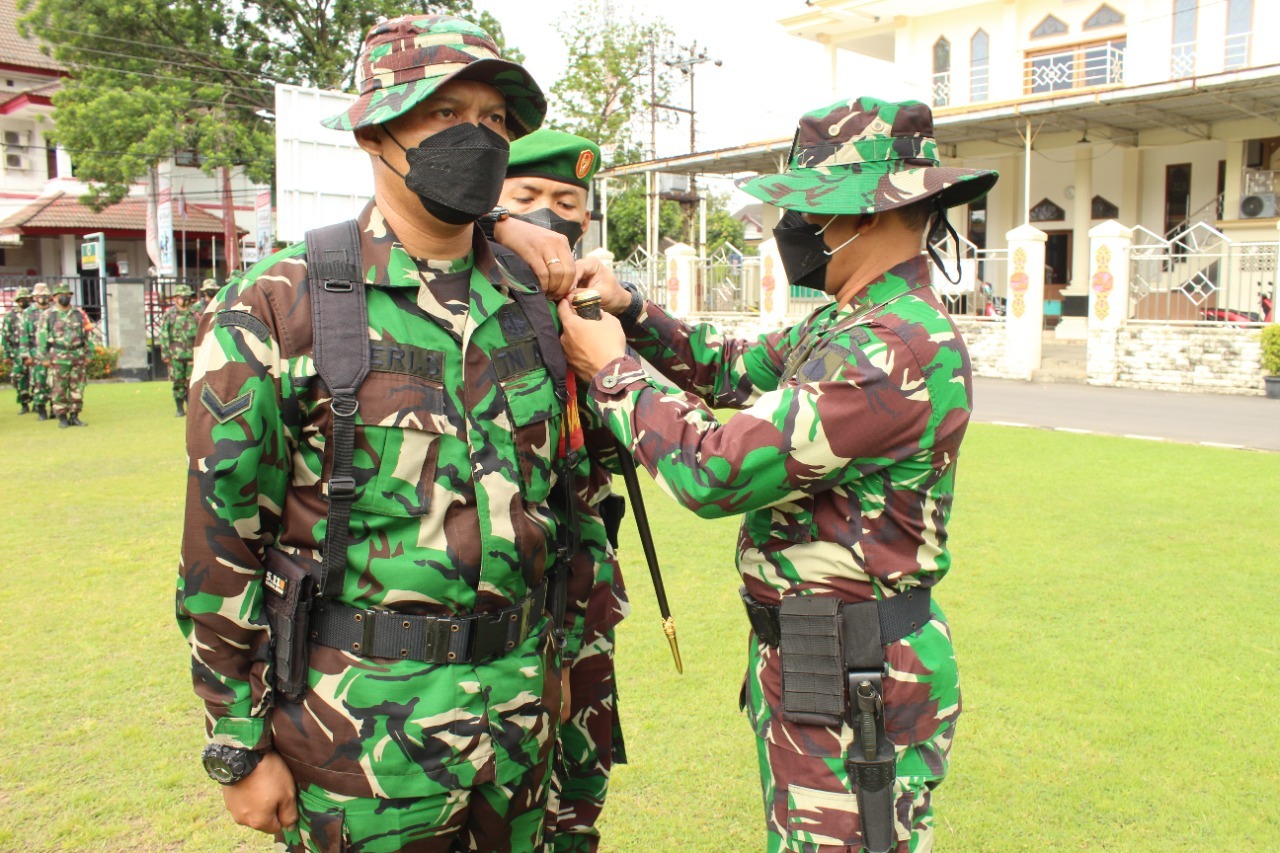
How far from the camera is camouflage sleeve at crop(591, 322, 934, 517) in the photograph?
6.56ft

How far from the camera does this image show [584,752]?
2.83 m

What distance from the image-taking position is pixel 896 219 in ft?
7.32

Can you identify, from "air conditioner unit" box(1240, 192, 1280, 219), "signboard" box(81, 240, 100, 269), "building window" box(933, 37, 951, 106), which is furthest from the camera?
"building window" box(933, 37, 951, 106)

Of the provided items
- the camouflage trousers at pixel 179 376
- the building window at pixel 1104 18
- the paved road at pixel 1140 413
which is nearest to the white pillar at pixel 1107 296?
the paved road at pixel 1140 413

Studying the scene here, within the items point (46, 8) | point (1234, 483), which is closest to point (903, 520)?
point (1234, 483)

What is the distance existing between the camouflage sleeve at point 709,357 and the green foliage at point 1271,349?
14.1 m

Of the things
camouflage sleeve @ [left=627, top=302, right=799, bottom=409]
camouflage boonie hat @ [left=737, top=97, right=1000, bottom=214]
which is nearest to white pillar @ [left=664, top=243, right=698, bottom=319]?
camouflage sleeve @ [left=627, top=302, right=799, bottom=409]

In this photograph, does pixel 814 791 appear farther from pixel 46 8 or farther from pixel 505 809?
pixel 46 8

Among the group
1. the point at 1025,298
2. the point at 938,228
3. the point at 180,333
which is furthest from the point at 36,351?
the point at 1025,298

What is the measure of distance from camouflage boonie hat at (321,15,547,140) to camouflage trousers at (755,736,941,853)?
1512 millimetres

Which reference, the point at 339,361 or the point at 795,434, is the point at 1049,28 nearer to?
the point at 795,434

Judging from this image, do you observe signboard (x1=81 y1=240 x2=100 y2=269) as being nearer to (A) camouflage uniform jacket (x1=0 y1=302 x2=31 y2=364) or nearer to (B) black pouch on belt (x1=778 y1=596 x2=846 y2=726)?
(A) camouflage uniform jacket (x1=0 y1=302 x2=31 y2=364)

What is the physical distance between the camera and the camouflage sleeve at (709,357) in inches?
110

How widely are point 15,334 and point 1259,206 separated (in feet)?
73.6
